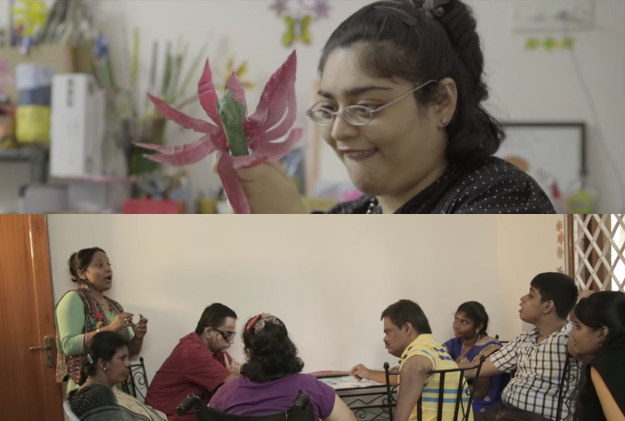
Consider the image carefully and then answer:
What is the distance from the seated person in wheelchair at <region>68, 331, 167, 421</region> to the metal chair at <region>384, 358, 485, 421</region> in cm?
20

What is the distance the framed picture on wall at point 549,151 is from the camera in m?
0.80

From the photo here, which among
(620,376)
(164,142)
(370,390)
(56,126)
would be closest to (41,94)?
(56,126)

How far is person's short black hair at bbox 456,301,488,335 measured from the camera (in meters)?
0.64

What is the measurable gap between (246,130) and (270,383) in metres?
0.22

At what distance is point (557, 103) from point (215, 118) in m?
0.37

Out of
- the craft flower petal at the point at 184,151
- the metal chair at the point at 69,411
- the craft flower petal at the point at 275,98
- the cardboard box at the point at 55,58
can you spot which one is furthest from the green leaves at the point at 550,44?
the metal chair at the point at 69,411

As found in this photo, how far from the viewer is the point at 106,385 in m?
0.62

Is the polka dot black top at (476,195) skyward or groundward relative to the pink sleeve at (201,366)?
skyward

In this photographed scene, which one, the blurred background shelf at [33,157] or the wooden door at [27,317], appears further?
the blurred background shelf at [33,157]

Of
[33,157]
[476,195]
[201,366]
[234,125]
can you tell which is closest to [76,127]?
[33,157]

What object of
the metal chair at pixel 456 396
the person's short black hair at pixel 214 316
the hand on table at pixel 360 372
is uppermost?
the person's short black hair at pixel 214 316

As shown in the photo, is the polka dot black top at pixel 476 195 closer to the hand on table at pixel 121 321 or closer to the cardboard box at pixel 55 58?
the hand on table at pixel 121 321

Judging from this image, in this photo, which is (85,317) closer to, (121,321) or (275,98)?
(121,321)

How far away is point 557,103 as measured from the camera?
31.6 inches
